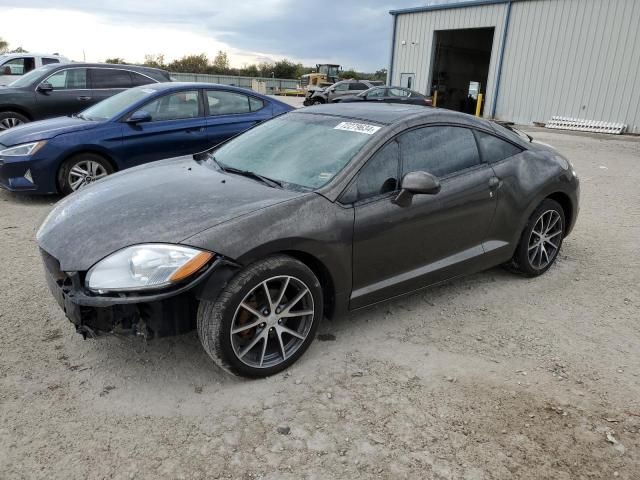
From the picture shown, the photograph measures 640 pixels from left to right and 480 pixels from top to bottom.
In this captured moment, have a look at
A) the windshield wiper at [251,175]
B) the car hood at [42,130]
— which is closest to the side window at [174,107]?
the car hood at [42,130]

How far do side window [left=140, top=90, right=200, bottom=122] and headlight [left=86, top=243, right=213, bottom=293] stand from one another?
175 inches

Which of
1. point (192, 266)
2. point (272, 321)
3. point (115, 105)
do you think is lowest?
point (272, 321)

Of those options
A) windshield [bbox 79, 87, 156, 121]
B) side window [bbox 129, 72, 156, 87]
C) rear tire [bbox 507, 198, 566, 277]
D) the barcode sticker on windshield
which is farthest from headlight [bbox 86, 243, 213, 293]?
side window [bbox 129, 72, 156, 87]

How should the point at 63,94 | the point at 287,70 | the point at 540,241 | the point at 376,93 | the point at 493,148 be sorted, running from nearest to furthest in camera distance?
1. the point at 493,148
2. the point at 540,241
3. the point at 63,94
4. the point at 376,93
5. the point at 287,70

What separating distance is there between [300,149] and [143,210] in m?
1.14

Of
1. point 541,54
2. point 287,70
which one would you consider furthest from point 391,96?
point 287,70

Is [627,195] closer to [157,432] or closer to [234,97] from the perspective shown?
[234,97]

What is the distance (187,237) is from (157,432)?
3.16ft

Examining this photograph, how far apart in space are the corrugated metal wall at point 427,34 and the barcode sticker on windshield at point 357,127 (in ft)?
66.1

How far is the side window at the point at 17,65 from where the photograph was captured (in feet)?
42.7

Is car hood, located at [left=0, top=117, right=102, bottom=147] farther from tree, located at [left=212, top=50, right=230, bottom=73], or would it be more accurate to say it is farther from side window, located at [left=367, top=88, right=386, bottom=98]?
tree, located at [left=212, top=50, right=230, bottom=73]

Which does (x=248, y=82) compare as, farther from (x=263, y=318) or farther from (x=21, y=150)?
(x=263, y=318)

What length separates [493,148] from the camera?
157 inches

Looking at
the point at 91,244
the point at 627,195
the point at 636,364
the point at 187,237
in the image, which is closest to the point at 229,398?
the point at 187,237
